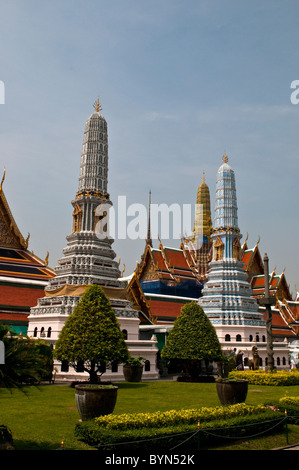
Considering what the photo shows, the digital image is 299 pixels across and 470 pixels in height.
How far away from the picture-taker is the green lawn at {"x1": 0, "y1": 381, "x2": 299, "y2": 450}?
924 cm

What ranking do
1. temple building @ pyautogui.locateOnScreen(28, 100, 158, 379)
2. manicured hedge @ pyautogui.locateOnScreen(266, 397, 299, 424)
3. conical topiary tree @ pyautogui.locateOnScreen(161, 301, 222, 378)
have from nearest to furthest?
1. manicured hedge @ pyautogui.locateOnScreen(266, 397, 299, 424)
2. conical topiary tree @ pyautogui.locateOnScreen(161, 301, 222, 378)
3. temple building @ pyautogui.locateOnScreen(28, 100, 158, 379)

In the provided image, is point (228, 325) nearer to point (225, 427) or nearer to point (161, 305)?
point (161, 305)

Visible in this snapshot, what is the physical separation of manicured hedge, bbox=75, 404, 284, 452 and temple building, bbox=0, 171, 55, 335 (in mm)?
16992

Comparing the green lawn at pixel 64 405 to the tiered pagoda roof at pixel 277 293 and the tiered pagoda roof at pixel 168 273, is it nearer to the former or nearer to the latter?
the tiered pagoda roof at pixel 277 293

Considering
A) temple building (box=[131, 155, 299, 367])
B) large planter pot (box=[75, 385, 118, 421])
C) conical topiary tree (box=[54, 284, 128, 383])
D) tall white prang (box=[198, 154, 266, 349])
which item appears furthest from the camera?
tall white prang (box=[198, 154, 266, 349])

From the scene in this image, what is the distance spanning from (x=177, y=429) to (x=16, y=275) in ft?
80.9

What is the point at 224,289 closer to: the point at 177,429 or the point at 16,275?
the point at 16,275

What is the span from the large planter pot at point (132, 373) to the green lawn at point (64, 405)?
115 cm

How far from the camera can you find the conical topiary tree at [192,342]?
23156mm

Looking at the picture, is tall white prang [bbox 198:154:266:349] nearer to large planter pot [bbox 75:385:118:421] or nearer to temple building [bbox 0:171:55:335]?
temple building [bbox 0:171:55:335]

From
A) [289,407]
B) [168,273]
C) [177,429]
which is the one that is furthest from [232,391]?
[168,273]

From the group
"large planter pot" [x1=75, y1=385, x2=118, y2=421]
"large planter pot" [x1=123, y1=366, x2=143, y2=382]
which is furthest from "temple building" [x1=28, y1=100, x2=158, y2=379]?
"large planter pot" [x1=75, y1=385, x2=118, y2=421]

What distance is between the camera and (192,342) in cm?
2330
